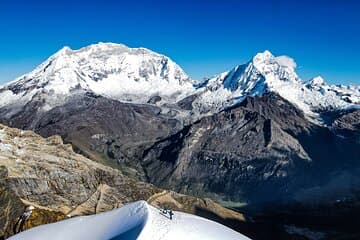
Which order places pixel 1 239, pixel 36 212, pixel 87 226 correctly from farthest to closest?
pixel 36 212, pixel 1 239, pixel 87 226

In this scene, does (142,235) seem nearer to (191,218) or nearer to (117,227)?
(117,227)

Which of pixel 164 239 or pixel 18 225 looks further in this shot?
pixel 18 225

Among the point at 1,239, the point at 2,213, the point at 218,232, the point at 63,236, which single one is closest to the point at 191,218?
the point at 218,232

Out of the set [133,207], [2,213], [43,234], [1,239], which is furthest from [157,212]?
[2,213]

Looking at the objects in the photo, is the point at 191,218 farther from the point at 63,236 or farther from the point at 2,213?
the point at 2,213

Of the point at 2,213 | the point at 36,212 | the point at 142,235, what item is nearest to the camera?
the point at 142,235

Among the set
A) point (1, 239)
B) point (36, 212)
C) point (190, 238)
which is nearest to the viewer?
point (190, 238)
